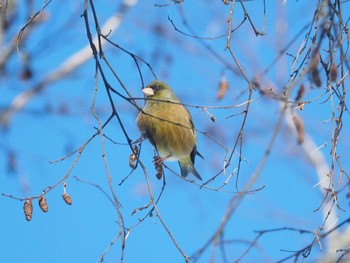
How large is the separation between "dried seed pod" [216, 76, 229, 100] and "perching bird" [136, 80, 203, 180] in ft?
1.89

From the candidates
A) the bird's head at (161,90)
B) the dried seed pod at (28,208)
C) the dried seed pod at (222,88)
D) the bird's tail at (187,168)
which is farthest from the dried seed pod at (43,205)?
the bird's tail at (187,168)

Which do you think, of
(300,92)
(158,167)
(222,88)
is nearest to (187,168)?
(158,167)

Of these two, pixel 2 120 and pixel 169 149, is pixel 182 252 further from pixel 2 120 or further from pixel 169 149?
pixel 2 120

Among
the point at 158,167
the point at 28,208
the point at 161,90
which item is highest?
the point at 161,90

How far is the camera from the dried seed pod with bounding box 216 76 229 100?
8.93 feet

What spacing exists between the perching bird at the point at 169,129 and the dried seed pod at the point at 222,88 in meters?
0.58

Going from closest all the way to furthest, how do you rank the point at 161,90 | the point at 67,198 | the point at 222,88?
1. the point at 67,198
2. the point at 222,88
3. the point at 161,90

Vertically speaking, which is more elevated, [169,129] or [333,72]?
[169,129]

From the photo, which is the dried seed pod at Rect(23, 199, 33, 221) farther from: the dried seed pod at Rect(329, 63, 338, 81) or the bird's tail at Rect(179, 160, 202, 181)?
Answer: the bird's tail at Rect(179, 160, 202, 181)

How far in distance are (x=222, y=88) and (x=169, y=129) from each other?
0.87 meters

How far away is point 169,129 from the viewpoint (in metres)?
3.56

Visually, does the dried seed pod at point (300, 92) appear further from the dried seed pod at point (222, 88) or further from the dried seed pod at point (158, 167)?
the dried seed pod at point (158, 167)

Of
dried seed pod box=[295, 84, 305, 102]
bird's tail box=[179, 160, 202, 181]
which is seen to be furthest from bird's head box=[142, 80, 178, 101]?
dried seed pod box=[295, 84, 305, 102]

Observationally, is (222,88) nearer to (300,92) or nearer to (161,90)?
(300,92)
